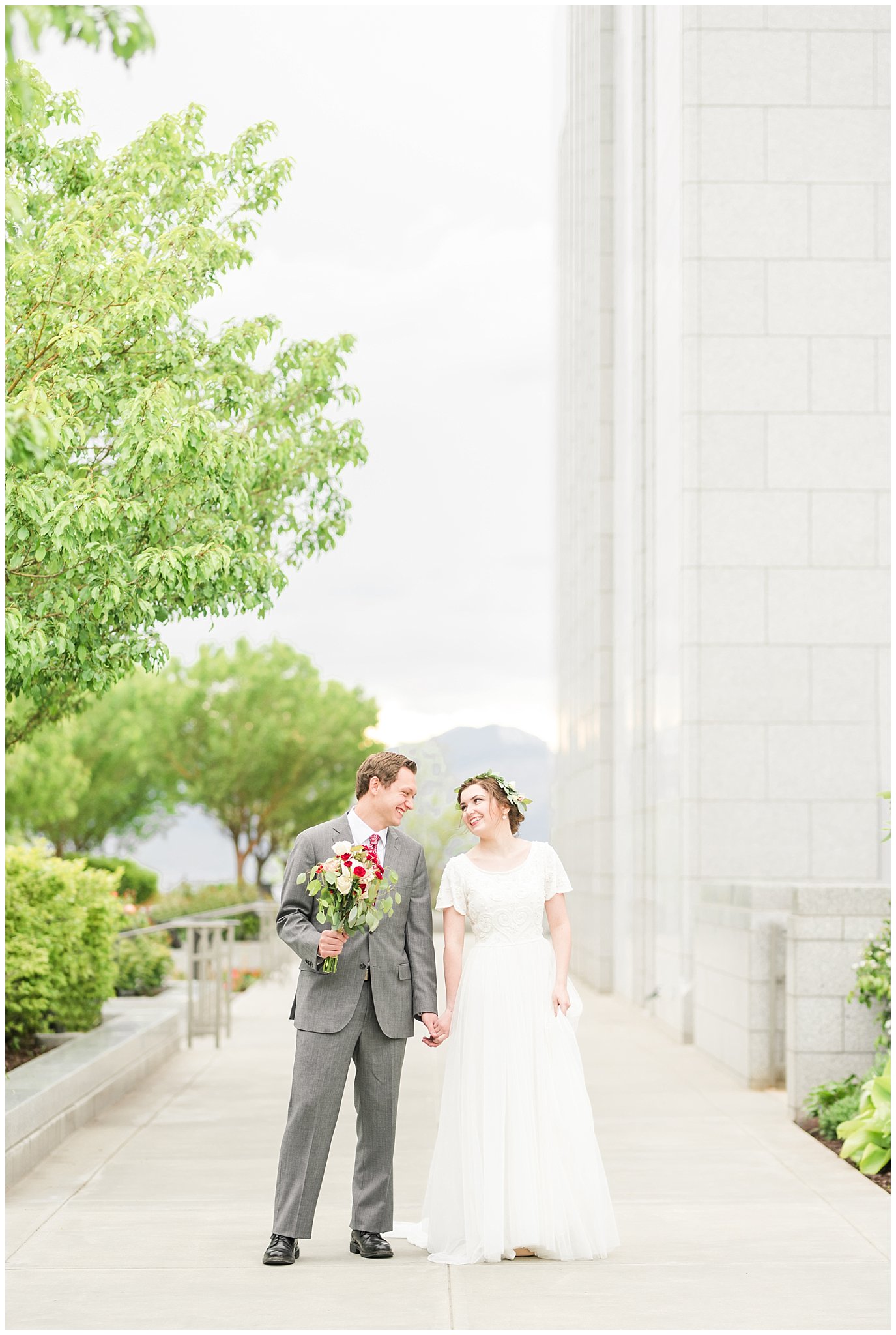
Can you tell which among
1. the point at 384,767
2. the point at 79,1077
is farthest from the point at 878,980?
the point at 79,1077

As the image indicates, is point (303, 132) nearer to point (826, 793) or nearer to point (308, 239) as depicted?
point (308, 239)

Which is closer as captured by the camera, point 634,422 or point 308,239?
point 634,422

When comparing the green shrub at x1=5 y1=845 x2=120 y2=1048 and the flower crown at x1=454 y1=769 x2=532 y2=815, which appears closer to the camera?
the flower crown at x1=454 y1=769 x2=532 y2=815

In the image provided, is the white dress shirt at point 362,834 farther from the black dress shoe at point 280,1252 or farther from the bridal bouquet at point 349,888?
the black dress shoe at point 280,1252

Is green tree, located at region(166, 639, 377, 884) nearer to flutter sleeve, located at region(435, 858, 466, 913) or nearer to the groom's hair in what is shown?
flutter sleeve, located at region(435, 858, 466, 913)

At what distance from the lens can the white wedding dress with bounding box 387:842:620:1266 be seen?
686 cm

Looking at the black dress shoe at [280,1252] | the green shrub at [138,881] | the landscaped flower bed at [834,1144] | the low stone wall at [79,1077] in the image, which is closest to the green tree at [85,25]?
the black dress shoe at [280,1252]

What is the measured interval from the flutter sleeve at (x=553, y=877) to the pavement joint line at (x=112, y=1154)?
2.78 metres

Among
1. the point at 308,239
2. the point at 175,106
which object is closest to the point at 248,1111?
the point at 175,106

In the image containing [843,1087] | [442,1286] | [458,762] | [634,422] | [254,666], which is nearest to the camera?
[442,1286]

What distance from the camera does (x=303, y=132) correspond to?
72938 millimetres

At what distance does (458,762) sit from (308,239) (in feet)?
374

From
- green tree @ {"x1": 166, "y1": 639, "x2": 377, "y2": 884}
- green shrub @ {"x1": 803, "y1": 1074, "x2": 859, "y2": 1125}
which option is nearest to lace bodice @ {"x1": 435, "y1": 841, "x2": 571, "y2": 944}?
green shrub @ {"x1": 803, "y1": 1074, "x2": 859, "y2": 1125}

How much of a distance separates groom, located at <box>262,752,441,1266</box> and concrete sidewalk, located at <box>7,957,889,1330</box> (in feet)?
0.98
